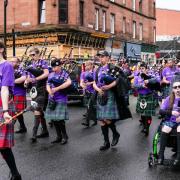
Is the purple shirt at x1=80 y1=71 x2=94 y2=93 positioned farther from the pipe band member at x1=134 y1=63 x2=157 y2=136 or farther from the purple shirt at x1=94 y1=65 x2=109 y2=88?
the purple shirt at x1=94 y1=65 x2=109 y2=88

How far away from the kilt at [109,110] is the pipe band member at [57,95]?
888 millimetres

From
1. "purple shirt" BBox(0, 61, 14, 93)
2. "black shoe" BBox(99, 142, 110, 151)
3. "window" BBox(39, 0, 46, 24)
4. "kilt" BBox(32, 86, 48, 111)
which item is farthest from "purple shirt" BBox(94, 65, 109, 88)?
"window" BBox(39, 0, 46, 24)

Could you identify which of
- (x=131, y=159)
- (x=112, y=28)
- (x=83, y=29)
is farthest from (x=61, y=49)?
(x=131, y=159)

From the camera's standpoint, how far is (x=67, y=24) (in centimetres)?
3412

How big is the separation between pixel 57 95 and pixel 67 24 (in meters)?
25.5

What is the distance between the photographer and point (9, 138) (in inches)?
228

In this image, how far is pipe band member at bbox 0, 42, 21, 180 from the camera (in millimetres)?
5605

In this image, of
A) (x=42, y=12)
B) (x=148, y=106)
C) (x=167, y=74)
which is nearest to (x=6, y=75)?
(x=148, y=106)

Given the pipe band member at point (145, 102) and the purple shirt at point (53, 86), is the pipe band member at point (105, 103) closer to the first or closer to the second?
the purple shirt at point (53, 86)

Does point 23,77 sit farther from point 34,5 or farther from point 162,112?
point 34,5

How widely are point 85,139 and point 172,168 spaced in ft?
10.2

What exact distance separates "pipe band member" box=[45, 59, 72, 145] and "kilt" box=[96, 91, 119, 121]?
0.89 meters

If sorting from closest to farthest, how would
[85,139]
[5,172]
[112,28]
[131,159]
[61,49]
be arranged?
[5,172] < [131,159] < [85,139] < [61,49] < [112,28]

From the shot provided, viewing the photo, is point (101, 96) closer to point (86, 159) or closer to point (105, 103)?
point (105, 103)
